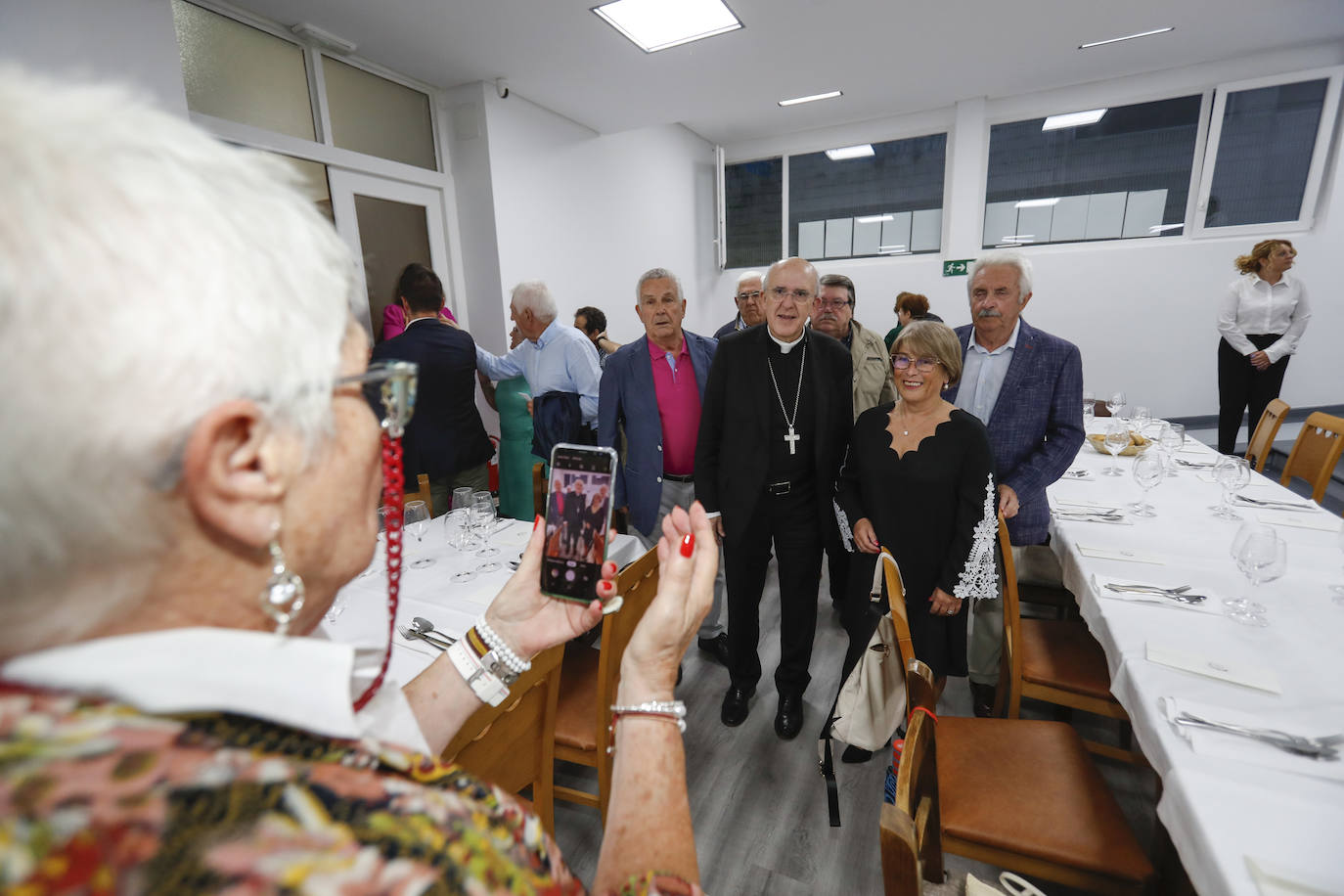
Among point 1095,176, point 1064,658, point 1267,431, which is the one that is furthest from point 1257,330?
point 1064,658

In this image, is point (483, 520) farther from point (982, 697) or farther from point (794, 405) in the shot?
point (982, 697)

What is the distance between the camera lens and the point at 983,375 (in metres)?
2.51

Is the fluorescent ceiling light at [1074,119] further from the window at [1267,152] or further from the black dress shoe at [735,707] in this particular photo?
the black dress shoe at [735,707]

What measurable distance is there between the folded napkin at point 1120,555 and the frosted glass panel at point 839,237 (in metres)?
6.30

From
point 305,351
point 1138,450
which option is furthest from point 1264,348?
point 305,351

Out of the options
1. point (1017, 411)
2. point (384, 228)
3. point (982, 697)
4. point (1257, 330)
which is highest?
point (384, 228)

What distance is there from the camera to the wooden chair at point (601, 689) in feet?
5.07

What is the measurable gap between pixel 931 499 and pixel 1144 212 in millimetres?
6522

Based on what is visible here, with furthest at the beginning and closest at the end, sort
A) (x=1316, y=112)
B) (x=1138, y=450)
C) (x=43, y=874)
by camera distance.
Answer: (x=1316, y=112) < (x=1138, y=450) < (x=43, y=874)

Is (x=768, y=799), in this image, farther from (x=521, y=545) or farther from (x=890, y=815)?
(x=890, y=815)

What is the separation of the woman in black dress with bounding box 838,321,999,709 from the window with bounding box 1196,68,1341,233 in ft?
20.9

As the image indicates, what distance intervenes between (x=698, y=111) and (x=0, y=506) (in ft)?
20.4

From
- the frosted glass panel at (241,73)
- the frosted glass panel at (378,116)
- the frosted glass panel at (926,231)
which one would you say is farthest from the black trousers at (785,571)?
the frosted glass panel at (926,231)

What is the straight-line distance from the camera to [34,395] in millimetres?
337
